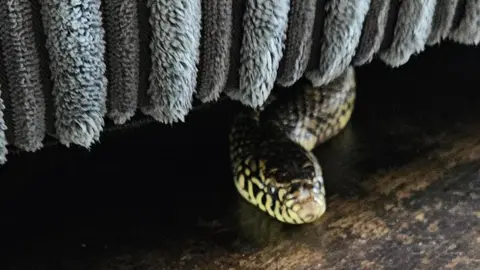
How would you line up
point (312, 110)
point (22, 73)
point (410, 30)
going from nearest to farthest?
point (22, 73)
point (410, 30)
point (312, 110)

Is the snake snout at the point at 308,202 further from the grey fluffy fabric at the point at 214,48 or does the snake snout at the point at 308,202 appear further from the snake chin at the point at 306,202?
the grey fluffy fabric at the point at 214,48

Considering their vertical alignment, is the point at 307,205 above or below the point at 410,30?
below

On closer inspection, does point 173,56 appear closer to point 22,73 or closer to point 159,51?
point 159,51

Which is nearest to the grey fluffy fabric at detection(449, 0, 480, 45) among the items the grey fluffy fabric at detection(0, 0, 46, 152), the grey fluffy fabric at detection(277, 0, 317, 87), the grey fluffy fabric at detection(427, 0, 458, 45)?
the grey fluffy fabric at detection(427, 0, 458, 45)

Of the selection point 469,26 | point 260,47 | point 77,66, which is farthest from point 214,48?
point 469,26

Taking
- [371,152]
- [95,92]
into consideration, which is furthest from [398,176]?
[95,92]

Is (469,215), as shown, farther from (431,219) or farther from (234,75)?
(234,75)

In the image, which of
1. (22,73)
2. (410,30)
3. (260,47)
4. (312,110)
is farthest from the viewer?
(312,110)
